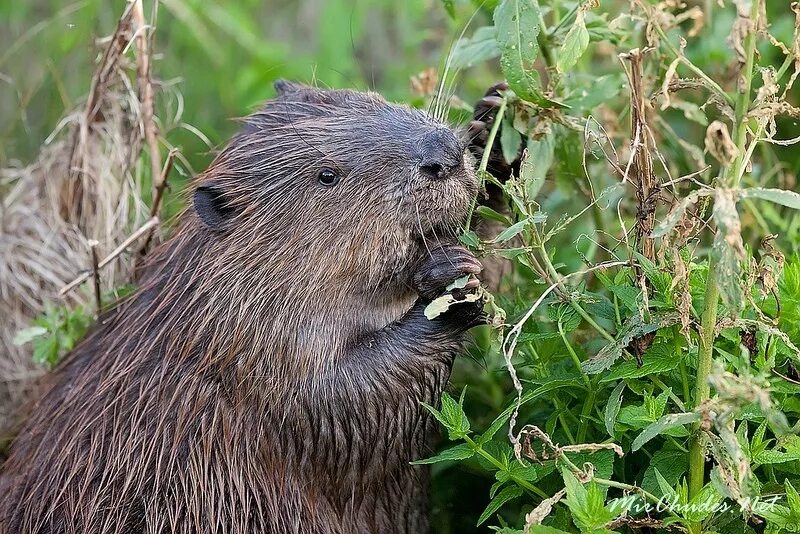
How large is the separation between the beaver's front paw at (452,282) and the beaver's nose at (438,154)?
182 mm

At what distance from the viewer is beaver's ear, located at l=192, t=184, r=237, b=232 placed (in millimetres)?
2570

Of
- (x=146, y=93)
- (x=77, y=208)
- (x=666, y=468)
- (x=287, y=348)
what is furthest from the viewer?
(x=77, y=208)

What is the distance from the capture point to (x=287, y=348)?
8.06ft

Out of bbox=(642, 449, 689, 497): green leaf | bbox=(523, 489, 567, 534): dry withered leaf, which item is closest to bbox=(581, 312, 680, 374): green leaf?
bbox=(642, 449, 689, 497): green leaf

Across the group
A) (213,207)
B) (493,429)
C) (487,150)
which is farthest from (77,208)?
(493,429)

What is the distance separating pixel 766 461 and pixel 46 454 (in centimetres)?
172

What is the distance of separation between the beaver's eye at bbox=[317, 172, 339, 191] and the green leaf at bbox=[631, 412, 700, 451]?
94cm

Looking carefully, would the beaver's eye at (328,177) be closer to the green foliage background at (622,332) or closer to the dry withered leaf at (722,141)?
the green foliage background at (622,332)

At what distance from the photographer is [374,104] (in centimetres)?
265

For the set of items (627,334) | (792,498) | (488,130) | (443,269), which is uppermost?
(488,130)

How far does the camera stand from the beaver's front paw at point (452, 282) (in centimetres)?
238

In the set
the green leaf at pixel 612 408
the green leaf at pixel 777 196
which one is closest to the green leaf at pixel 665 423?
the green leaf at pixel 612 408

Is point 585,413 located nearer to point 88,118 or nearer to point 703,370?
point 703,370

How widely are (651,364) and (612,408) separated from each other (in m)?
0.12
